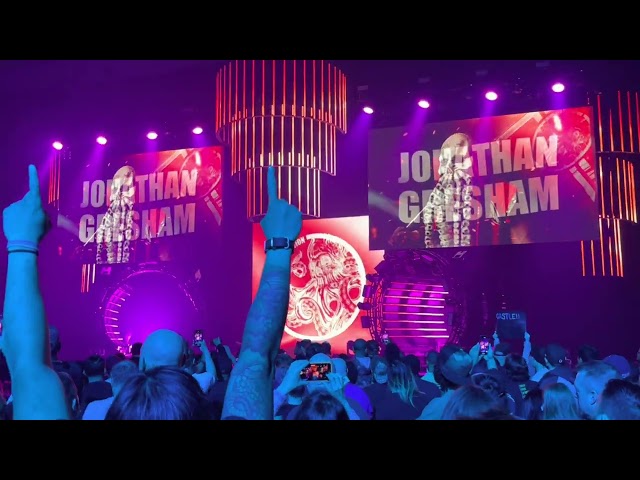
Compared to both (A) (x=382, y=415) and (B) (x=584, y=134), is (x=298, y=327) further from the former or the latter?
(A) (x=382, y=415)

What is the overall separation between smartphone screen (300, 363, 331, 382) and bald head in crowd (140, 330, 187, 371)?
1077 millimetres

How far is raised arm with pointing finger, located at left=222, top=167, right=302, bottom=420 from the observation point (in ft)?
5.66

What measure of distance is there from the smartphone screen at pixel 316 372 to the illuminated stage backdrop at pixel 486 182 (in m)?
7.92

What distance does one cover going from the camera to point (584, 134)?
36.3 ft

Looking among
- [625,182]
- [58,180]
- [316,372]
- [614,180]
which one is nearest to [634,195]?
[625,182]

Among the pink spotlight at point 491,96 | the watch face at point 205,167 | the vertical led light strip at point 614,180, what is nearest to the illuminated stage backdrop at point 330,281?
the watch face at point 205,167

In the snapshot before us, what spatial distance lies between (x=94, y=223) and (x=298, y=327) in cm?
446

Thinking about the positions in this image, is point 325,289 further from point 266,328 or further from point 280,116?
point 266,328

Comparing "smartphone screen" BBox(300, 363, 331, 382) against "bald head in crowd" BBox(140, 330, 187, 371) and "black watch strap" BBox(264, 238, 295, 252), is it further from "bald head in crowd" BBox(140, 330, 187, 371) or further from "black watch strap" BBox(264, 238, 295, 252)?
"black watch strap" BBox(264, 238, 295, 252)

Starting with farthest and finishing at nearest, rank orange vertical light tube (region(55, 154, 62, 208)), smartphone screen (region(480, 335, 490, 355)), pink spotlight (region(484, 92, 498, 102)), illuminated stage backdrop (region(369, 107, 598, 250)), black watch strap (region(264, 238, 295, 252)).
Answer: orange vertical light tube (region(55, 154, 62, 208))
pink spotlight (region(484, 92, 498, 102))
illuminated stage backdrop (region(369, 107, 598, 250))
smartphone screen (region(480, 335, 490, 355))
black watch strap (region(264, 238, 295, 252))

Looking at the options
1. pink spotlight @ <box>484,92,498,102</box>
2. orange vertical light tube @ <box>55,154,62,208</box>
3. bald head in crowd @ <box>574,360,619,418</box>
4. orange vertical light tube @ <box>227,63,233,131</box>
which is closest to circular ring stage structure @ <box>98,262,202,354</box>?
orange vertical light tube @ <box>55,154,62,208</box>

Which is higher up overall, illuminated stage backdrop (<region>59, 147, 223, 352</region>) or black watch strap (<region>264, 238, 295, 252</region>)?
illuminated stage backdrop (<region>59, 147, 223, 352</region>)


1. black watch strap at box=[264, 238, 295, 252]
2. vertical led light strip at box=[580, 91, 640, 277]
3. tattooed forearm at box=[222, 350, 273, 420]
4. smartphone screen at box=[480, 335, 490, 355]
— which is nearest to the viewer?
tattooed forearm at box=[222, 350, 273, 420]
